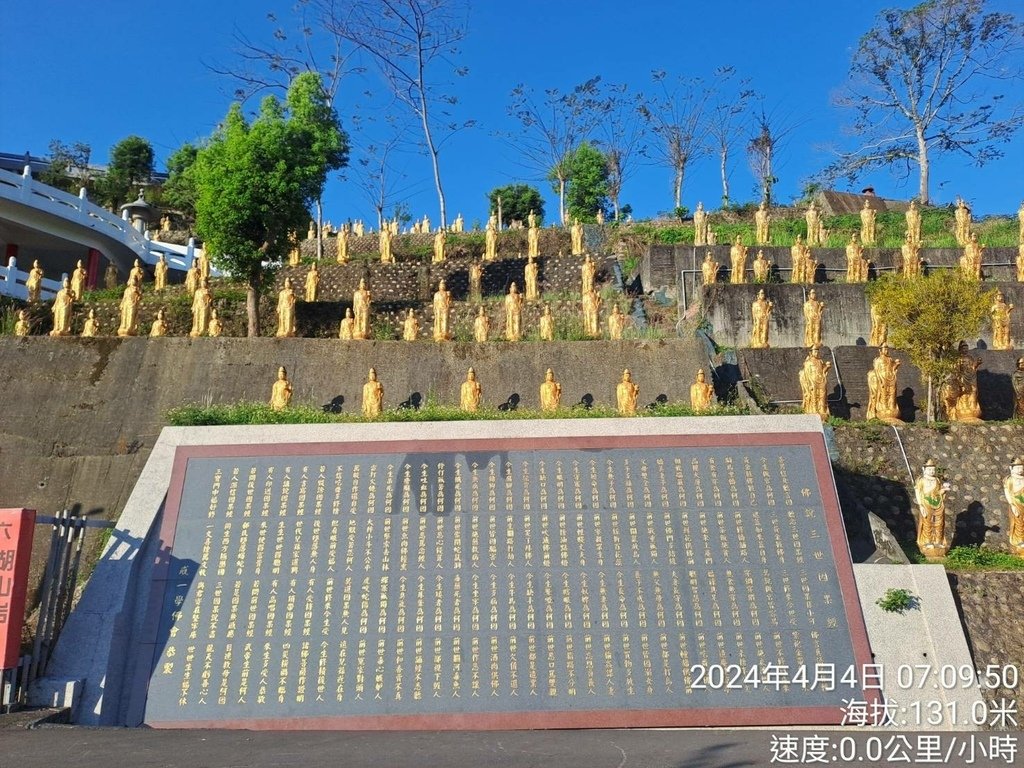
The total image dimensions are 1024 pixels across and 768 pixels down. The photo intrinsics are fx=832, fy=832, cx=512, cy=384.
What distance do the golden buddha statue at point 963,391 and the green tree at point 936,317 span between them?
0.78 ft

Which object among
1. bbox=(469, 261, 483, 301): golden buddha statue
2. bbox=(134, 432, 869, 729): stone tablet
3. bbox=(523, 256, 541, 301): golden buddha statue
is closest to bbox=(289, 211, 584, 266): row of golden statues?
bbox=(469, 261, 483, 301): golden buddha statue

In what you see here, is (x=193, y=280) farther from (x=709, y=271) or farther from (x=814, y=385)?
(x=814, y=385)

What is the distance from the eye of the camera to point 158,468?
796 cm

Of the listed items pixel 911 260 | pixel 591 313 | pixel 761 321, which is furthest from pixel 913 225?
pixel 591 313

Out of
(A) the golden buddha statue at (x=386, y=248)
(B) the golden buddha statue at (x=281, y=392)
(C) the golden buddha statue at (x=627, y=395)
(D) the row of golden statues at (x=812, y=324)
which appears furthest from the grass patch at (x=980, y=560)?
(A) the golden buddha statue at (x=386, y=248)

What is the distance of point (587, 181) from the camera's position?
33906 millimetres

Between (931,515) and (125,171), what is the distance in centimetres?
3496

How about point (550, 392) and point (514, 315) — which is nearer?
point (550, 392)

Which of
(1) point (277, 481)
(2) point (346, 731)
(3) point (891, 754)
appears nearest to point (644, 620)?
(3) point (891, 754)

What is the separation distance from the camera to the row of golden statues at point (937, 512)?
883 cm

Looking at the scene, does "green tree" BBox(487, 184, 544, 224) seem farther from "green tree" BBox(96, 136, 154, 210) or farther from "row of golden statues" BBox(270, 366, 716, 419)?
"row of golden statues" BBox(270, 366, 716, 419)

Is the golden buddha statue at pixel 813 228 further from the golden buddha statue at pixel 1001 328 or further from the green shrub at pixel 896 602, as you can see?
the green shrub at pixel 896 602

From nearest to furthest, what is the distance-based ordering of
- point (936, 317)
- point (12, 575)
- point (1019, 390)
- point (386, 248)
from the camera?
point (12, 575)
point (936, 317)
point (1019, 390)
point (386, 248)

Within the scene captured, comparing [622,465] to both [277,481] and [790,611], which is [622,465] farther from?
[277,481]
